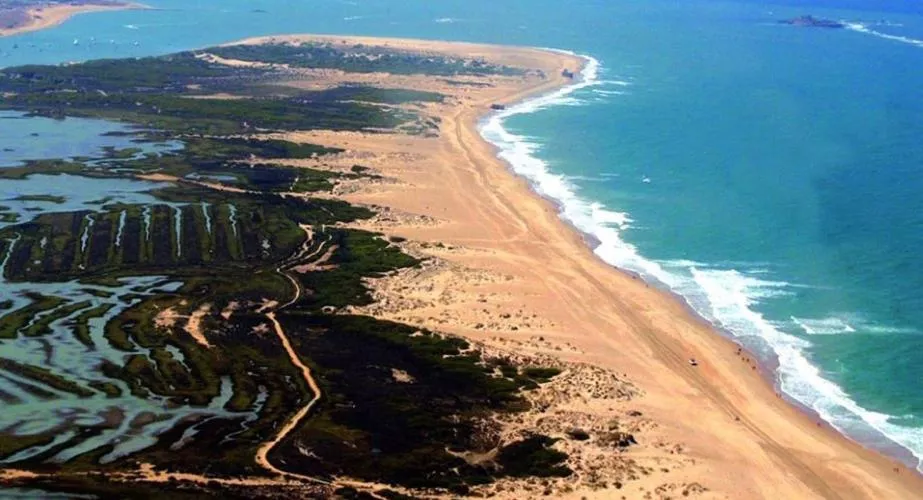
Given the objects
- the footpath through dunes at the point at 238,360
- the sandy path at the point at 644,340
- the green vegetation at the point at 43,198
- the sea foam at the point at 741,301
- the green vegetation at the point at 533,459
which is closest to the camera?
the footpath through dunes at the point at 238,360

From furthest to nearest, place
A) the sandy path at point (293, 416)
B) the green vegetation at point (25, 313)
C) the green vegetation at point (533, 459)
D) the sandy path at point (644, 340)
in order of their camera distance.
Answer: the green vegetation at point (25, 313), the sandy path at point (644, 340), the green vegetation at point (533, 459), the sandy path at point (293, 416)

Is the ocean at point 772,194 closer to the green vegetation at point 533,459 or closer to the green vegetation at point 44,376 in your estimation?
the green vegetation at point 533,459

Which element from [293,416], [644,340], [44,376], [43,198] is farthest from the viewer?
[43,198]

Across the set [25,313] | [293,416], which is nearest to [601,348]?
[293,416]

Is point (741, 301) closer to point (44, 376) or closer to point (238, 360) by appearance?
point (238, 360)

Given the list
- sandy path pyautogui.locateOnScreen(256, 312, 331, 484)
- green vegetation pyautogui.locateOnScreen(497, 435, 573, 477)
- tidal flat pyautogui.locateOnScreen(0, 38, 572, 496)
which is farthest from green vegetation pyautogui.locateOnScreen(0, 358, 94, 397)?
green vegetation pyautogui.locateOnScreen(497, 435, 573, 477)

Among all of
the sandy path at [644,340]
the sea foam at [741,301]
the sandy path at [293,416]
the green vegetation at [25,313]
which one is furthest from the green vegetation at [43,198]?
the sea foam at [741,301]

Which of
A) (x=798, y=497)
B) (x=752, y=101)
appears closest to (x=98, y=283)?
(x=798, y=497)
